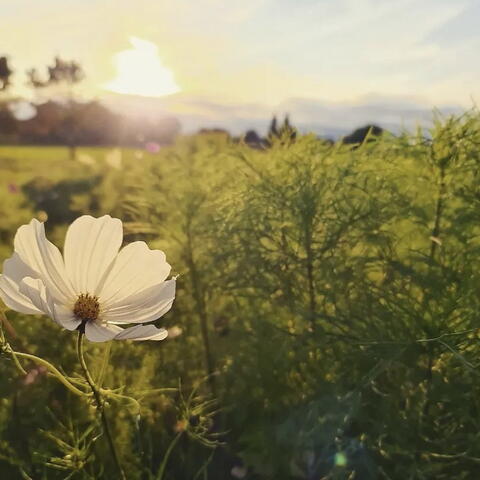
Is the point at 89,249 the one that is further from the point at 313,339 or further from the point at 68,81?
the point at 68,81

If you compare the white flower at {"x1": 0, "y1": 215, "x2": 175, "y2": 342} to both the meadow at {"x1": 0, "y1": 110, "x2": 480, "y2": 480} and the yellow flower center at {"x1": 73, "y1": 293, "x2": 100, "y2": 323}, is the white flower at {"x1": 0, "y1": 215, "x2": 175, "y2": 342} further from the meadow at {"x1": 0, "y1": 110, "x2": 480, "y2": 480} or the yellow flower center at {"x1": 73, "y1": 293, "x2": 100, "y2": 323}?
the meadow at {"x1": 0, "y1": 110, "x2": 480, "y2": 480}

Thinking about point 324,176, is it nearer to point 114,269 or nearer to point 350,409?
point 350,409

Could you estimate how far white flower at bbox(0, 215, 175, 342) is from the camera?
0.65 meters

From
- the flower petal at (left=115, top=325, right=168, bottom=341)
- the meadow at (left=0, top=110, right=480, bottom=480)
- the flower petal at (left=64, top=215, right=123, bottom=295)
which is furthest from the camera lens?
the meadow at (left=0, top=110, right=480, bottom=480)

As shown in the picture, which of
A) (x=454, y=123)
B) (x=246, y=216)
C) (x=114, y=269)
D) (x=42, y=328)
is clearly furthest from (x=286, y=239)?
(x=114, y=269)

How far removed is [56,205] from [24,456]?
3628 mm

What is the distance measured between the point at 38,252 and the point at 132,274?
0.10m

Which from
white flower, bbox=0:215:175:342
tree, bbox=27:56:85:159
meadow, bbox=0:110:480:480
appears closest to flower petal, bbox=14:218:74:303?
white flower, bbox=0:215:175:342

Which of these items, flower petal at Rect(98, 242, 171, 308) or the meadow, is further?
the meadow

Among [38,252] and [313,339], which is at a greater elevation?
[38,252]

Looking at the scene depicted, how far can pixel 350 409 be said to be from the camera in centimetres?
126

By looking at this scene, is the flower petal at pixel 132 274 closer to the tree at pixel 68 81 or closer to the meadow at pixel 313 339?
the meadow at pixel 313 339

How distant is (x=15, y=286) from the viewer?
2.11 ft

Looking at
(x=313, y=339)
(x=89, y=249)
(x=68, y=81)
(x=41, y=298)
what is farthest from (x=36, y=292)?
(x=68, y=81)
